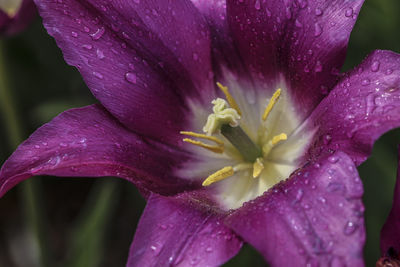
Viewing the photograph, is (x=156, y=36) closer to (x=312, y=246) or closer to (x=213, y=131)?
(x=213, y=131)

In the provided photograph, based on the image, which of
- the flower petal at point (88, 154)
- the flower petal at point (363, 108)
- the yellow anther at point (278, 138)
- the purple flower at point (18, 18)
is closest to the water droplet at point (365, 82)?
the flower petal at point (363, 108)

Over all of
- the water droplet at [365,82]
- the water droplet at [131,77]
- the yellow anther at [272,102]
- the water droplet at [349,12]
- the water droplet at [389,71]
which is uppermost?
the water droplet at [131,77]

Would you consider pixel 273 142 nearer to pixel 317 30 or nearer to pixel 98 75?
pixel 317 30

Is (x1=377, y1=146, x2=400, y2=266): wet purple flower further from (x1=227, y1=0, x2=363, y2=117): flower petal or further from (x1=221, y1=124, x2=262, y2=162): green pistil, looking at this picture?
(x1=221, y1=124, x2=262, y2=162): green pistil

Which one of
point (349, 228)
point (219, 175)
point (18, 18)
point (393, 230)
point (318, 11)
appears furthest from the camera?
point (18, 18)

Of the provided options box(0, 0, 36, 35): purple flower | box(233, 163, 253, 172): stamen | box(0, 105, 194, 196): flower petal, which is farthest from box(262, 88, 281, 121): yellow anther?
box(0, 0, 36, 35): purple flower

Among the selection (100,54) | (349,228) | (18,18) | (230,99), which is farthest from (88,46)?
(349,228)

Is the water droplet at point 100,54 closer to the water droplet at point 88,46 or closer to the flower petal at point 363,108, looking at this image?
the water droplet at point 88,46

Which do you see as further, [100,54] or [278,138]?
[278,138]
